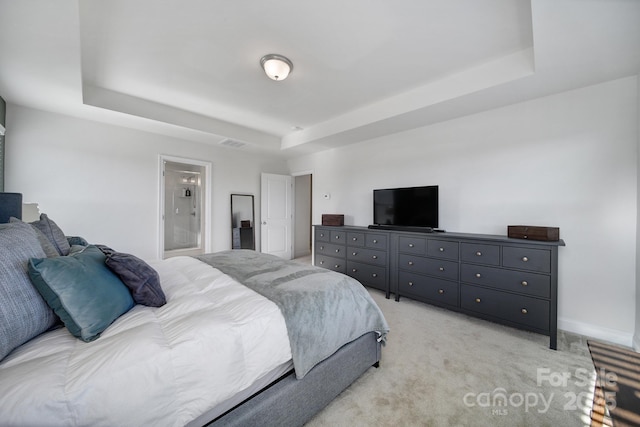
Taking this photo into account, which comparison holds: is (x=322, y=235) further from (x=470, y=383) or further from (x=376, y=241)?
(x=470, y=383)

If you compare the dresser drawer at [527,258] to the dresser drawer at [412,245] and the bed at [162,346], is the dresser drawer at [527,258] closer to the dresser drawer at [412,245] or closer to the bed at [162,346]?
the dresser drawer at [412,245]

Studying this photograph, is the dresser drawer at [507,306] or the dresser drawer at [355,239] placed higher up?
the dresser drawer at [355,239]

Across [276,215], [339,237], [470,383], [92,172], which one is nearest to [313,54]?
[339,237]

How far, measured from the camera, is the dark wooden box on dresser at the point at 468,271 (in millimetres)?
2258

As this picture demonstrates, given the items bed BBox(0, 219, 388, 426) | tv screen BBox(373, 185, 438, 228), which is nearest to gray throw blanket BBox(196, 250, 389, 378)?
bed BBox(0, 219, 388, 426)

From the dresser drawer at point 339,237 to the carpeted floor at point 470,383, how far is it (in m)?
1.66

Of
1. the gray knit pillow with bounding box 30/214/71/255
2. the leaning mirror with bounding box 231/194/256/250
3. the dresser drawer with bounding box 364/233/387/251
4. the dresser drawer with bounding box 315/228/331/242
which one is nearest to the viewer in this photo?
the gray knit pillow with bounding box 30/214/71/255

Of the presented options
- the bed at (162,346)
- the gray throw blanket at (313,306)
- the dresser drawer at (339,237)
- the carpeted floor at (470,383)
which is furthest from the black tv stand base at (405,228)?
the bed at (162,346)

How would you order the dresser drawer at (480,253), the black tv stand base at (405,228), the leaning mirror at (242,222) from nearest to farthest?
the dresser drawer at (480,253) < the black tv stand base at (405,228) < the leaning mirror at (242,222)

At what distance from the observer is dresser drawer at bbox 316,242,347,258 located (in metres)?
3.96

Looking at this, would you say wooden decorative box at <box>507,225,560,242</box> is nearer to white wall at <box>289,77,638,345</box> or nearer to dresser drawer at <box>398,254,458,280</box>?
white wall at <box>289,77,638,345</box>

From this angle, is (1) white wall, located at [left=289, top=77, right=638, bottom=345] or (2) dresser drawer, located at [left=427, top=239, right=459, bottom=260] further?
(2) dresser drawer, located at [left=427, top=239, right=459, bottom=260]

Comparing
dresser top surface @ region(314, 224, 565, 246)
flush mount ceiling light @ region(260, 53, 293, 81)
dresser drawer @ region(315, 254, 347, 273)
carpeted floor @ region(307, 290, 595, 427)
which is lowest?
carpeted floor @ region(307, 290, 595, 427)

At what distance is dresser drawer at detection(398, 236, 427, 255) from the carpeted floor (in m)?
0.91
